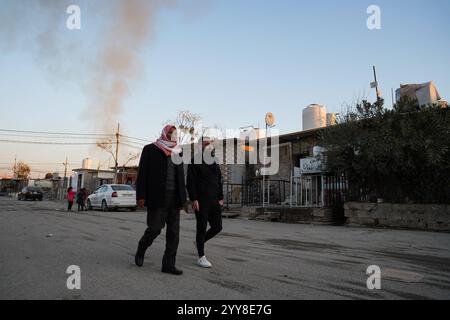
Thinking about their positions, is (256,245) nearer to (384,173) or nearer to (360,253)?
(360,253)

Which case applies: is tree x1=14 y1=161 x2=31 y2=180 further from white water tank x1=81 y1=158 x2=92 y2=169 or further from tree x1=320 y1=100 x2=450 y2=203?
tree x1=320 y1=100 x2=450 y2=203

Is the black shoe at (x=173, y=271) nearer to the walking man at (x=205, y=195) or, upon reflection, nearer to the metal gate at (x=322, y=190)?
the walking man at (x=205, y=195)

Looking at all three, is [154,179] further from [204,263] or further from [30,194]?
[30,194]

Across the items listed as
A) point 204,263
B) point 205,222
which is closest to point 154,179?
point 205,222

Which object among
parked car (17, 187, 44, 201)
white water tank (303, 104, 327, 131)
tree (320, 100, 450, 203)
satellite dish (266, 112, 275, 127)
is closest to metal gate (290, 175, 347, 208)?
tree (320, 100, 450, 203)

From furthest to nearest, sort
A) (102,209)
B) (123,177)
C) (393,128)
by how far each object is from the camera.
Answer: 1. (123,177)
2. (102,209)
3. (393,128)

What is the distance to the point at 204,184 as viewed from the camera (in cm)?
512

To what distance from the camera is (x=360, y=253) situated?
21.4 ft

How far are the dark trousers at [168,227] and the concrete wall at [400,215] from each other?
8625mm

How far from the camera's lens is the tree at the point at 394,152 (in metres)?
10.5

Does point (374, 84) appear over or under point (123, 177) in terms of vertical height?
over
